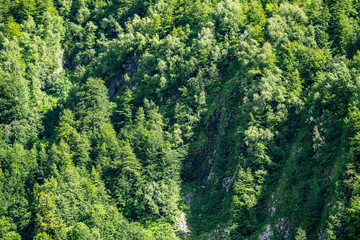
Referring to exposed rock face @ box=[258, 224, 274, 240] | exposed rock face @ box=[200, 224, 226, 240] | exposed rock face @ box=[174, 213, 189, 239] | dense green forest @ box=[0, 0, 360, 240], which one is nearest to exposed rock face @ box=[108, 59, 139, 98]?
dense green forest @ box=[0, 0, 360, 240]

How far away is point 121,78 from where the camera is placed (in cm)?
11125

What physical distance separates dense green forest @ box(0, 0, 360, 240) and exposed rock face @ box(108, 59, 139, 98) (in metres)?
0.23

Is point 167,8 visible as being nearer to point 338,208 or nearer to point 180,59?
point 180,59

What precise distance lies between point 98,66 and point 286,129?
4875 centimetres

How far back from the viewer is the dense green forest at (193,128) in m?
76.9

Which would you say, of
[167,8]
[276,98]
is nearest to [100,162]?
[276,98]

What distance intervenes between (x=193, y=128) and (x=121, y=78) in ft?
→ 79.7

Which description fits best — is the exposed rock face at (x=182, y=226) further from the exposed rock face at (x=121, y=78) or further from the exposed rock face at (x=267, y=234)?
the exposed rock face at (x=121, y=78)

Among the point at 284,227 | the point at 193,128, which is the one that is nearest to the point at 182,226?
the point at 284,227

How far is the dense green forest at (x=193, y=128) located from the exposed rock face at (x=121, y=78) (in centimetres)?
23

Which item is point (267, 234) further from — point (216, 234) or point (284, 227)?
point (216, 234)

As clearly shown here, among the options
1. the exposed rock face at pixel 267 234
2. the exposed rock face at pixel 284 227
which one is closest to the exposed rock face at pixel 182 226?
the exposed rock face at pixel 267 234

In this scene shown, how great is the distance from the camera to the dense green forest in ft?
252

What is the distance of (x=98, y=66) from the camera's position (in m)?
114
